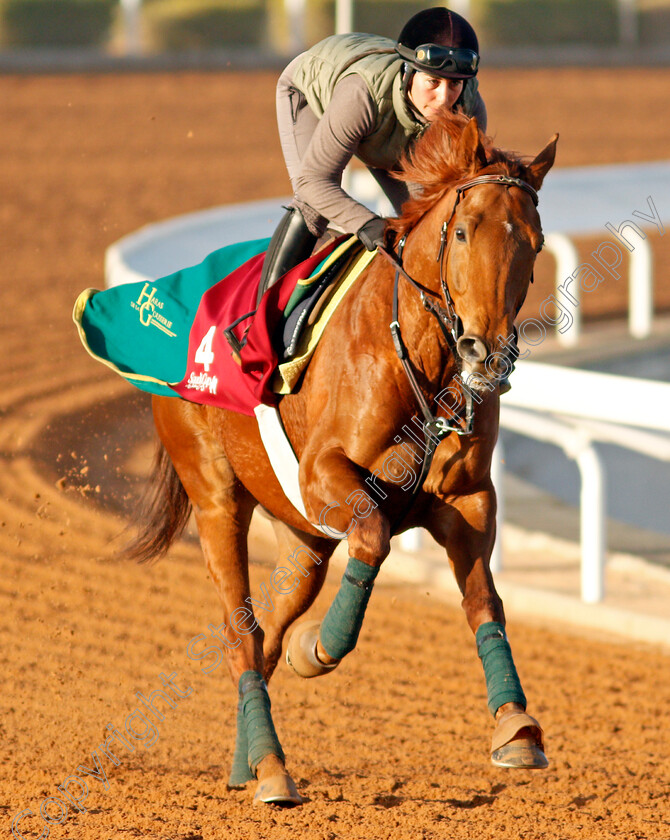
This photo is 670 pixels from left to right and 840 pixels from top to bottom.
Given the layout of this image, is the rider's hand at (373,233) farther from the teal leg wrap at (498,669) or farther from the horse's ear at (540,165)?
the teal leg wrap at (498,669)

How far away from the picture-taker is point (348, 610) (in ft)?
10.8

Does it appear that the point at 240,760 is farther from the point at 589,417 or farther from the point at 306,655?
the point at 589,417

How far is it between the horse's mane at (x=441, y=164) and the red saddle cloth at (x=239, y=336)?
0.46 m

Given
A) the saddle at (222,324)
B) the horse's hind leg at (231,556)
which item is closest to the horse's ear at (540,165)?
the saddle at (222,324)

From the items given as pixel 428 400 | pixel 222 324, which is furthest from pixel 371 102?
pixel 222 324

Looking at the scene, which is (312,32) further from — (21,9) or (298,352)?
(298,352)

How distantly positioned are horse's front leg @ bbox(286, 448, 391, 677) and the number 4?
28.8 inches

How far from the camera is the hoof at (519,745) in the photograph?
3.06 metres

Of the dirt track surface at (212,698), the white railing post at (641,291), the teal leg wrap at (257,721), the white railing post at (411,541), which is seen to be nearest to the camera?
the teal leg wrap at (257,721)

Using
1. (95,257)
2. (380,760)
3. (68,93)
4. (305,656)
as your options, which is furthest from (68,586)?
(68,93)

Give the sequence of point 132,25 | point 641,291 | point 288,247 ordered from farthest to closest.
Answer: point 132,25 < point 641,291 < point 288,247

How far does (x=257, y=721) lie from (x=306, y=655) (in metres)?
0.25

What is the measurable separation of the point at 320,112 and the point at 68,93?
48.2 feet

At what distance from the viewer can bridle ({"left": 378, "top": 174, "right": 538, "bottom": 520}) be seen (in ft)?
10.1
